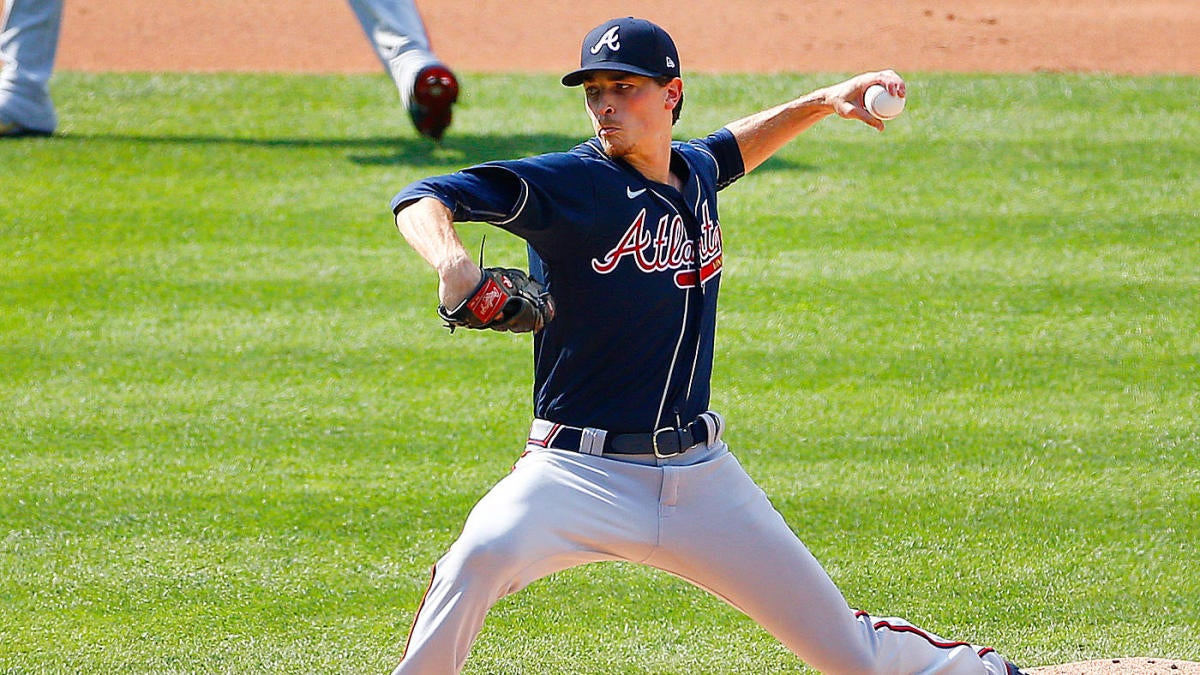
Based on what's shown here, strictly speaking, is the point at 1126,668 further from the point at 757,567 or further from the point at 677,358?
the point at 677,358

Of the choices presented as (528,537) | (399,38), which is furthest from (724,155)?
(399,38)

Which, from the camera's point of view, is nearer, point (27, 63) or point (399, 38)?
point (399, 38)

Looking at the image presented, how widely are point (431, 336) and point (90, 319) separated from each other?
60.5 inches

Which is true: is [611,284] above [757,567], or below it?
above

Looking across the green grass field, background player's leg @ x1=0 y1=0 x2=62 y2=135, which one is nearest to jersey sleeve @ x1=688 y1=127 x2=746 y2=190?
the green grass field

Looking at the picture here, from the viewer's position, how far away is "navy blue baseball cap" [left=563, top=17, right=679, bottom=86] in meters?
3.17

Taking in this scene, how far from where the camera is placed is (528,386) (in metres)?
6.18

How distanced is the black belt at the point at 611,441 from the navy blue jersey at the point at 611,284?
0.07ft

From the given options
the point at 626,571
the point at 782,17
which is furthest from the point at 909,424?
the point at 782,17

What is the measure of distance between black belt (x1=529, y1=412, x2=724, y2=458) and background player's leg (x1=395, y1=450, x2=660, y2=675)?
0.09ft

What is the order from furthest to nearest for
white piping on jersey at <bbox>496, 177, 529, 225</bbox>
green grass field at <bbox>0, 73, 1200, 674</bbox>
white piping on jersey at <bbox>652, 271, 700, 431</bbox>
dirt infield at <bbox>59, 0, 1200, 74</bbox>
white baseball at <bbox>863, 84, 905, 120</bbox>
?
1. dirt infield at <bbox>59, 0, 1200, 74</bbox>
2. green grass field at <bbox>0, 73, 1200, 674</bbox>
3. white baseball at <bbox>863, 84, 905, 120</bbox>
4. white piping on jersey at <bbox>652, 271, 700, 431</bbox>
5. white piping on jersey at <bbox>496, 177, 529, 225</bbox>

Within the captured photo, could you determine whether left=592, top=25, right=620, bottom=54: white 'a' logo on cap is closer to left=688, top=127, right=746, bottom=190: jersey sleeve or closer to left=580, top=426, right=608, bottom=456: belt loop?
left=688, top=127, right=746, bottom=190: jersey sleeve

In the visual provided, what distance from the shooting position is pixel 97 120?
935 cm

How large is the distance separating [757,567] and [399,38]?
610cm
